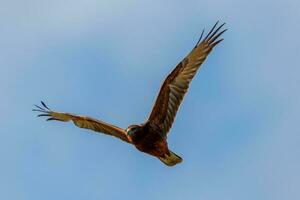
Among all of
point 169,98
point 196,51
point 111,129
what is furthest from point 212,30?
point 111,129

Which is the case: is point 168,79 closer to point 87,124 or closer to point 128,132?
point 128,132

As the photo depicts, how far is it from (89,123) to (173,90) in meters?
3.15

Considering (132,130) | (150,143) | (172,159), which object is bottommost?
(172,159)

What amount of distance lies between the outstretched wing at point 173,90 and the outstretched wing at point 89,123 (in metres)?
1.06

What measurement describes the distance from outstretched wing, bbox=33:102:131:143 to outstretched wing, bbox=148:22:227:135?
1060 millimetres

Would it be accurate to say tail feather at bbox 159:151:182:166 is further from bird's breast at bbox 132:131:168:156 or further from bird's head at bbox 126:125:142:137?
bird's head at bbox 126:125:142:137

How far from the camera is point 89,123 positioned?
25.8 m

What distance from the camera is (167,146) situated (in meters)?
23.9

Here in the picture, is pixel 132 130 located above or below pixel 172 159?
above

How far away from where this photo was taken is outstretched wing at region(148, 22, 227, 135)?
2372cm

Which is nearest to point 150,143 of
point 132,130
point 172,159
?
point 132,130

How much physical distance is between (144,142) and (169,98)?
125 centimetres

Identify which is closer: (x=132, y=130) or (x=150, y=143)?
(x=132, y=130)

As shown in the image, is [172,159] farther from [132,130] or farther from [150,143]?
[132,130]
